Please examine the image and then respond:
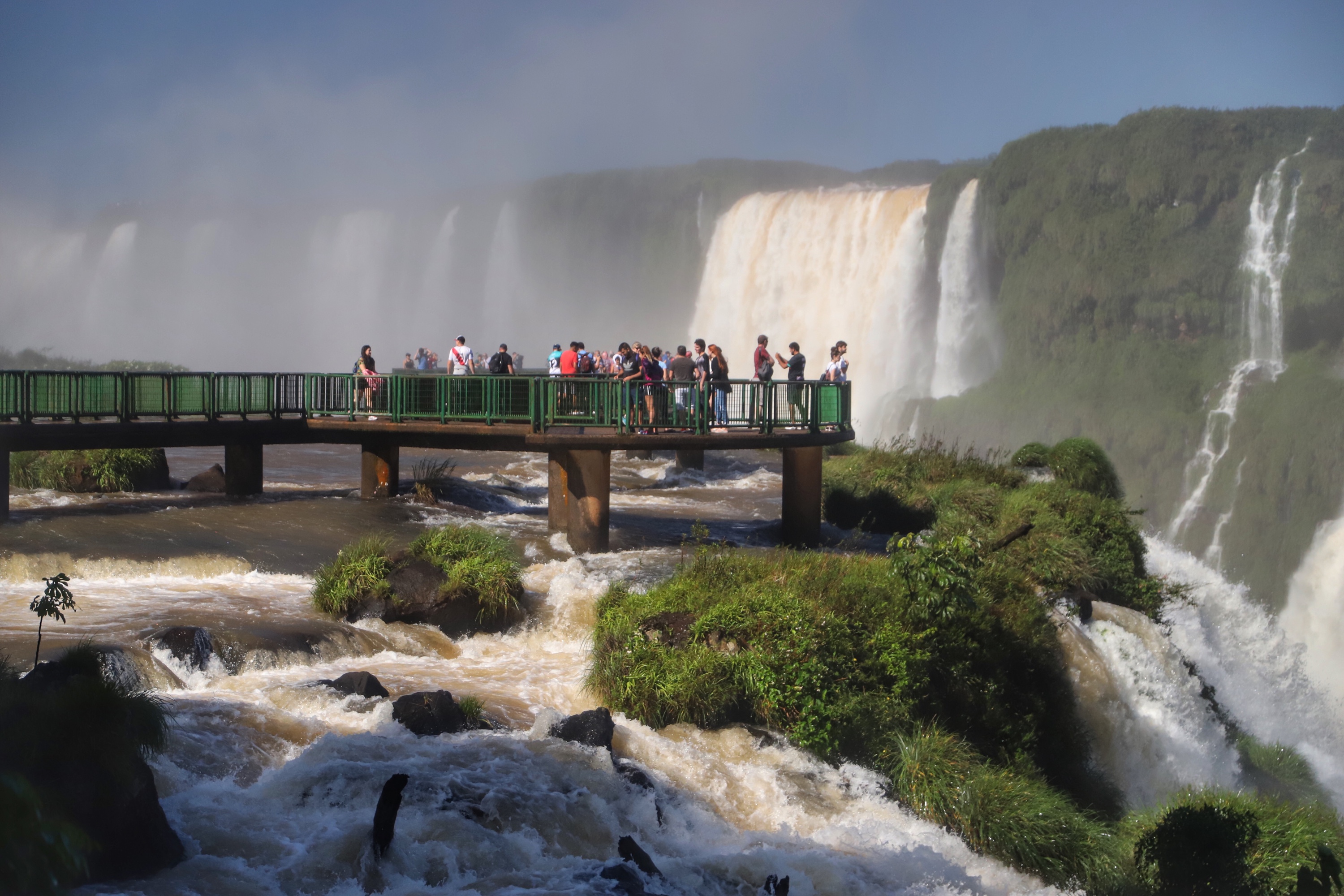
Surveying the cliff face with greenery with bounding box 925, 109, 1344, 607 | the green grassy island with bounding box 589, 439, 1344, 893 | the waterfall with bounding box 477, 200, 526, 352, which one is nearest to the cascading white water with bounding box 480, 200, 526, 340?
the waterfall with bounding box 477, 200, 526, 352

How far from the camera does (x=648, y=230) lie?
237 ft

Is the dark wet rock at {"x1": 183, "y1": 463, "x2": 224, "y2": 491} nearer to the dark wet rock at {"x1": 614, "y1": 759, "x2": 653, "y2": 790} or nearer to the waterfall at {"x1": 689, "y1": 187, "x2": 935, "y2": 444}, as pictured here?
A: the dark wet rock at {"x1": 614, "y1": 759, "x2": 653, "y2": 790}

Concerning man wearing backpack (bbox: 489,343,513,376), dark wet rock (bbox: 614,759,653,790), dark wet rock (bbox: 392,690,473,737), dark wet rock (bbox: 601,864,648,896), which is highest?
man wearing backpack (bbox: 489,343,513,376)

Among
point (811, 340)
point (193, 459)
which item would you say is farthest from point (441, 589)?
point (811, 340)

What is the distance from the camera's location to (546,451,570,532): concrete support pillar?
16531mm

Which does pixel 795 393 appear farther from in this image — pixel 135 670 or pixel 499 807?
pixel 499 807

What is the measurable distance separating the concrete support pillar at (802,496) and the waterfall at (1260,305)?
3480 centimetres

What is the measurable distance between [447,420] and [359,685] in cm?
928

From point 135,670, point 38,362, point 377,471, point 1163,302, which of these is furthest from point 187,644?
point 38,362

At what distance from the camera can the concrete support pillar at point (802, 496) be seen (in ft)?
60.4

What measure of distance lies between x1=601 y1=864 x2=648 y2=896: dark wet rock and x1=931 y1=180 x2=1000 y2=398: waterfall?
47.8 meters

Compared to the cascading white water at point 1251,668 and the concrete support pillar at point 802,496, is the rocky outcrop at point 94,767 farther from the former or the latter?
the cascading white water at point 1251,668

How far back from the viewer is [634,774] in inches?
330

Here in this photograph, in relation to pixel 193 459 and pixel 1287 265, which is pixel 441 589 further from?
pixel 1287 265
